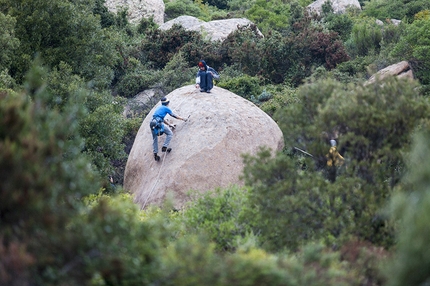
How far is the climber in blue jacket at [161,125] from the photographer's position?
18844mm

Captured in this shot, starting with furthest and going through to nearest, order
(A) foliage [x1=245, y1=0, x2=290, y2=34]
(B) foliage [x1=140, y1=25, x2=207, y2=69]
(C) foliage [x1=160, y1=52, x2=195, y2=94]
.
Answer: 1. (A) foliage [x1=245, y1=0, x2=290, y2=34]
2. (B) foliage [x1=140, y1=25, x2=207, y2=69]
3. (C) foliage [x1=160, y1=52, x2=195, y2=94]

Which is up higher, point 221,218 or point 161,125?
point 221,218

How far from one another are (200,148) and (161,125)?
1.29 metres

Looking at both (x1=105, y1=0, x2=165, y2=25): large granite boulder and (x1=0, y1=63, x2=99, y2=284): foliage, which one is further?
(x1=105, y1=0, x2=165, y2=25): large granite boulder

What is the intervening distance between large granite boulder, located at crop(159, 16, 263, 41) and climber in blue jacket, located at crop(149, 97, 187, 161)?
717 inches

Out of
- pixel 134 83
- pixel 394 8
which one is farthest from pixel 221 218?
pixel 394 8

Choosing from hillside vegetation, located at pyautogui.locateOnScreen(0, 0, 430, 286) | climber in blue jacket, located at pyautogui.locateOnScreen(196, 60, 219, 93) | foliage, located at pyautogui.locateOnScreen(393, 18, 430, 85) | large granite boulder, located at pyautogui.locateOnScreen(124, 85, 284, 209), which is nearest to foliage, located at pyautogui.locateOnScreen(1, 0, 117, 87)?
hillside vegetation, located at pyautogui.locateOnScreen(0, 0, 430, 286)

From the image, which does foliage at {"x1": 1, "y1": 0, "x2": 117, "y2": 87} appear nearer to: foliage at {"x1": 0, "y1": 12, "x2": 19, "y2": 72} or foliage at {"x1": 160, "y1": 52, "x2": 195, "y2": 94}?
foliage at {"x1": 0, "y1": 12, "x2": 19, "y2": 72}

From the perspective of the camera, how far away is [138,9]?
4500 cm

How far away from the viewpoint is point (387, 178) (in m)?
12.6

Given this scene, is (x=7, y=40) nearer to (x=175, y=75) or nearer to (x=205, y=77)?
(x=205, y=77)

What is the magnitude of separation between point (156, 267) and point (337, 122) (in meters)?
5.00

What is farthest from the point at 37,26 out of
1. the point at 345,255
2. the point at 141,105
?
the point at 345,255

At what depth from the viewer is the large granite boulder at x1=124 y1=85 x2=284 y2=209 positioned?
1864 cm
